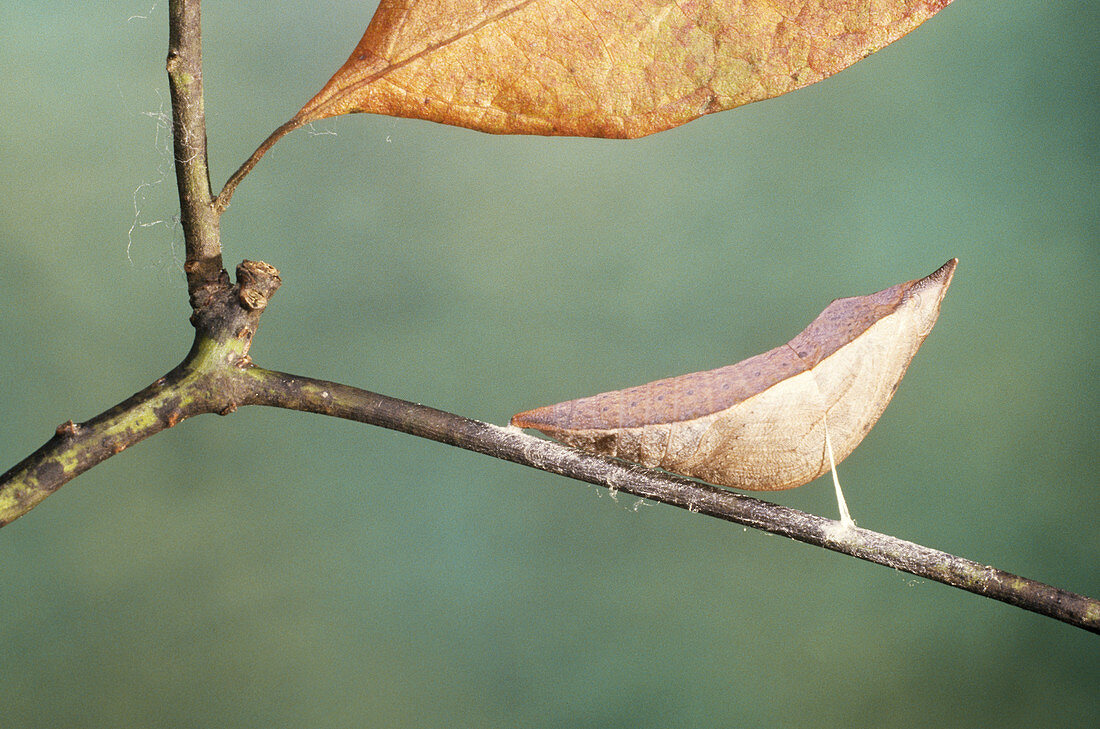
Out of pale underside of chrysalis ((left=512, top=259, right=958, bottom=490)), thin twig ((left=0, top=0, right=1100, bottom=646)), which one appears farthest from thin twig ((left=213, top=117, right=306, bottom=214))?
pale underside of chrysalis ((left=512, top=259, right=958, bottom=490))

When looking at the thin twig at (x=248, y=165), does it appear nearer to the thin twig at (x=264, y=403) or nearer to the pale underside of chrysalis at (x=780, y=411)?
the thin twig at (x=264, y=403)


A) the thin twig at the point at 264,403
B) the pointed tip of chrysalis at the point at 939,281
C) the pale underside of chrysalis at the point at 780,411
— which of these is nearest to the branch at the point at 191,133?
the thin twig at the point at 264,403

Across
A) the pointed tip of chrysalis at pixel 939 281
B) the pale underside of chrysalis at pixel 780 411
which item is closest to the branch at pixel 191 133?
the pale underside of chrysalis at pixel 780 411

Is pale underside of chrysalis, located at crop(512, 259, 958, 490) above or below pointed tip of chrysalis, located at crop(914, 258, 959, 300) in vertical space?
below

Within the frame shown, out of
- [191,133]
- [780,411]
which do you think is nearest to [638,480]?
[780,411]

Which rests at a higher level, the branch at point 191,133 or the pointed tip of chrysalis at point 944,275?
the branch at point 191,133

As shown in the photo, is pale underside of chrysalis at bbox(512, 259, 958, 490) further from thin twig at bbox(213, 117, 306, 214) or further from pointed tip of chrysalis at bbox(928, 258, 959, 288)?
thin twig at bbox(213, 117, 306, 214)

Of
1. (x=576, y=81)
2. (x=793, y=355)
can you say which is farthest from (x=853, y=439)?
(x=576, y=81)
